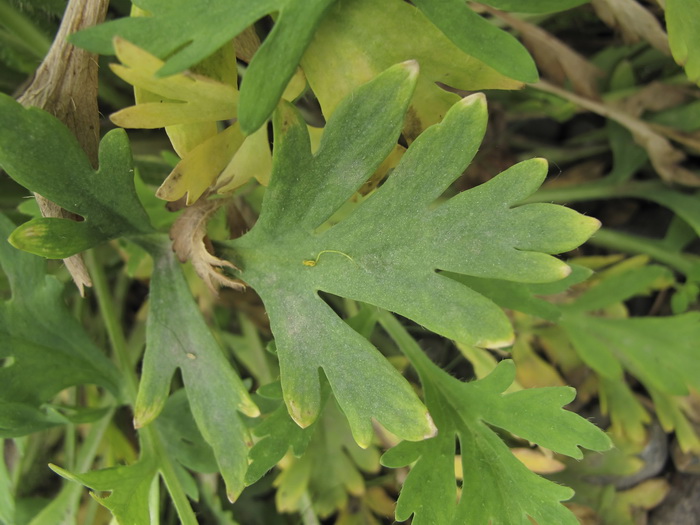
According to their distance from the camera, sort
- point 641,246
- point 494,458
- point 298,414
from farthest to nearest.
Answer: point 641,246 < point 494,458 < point 298,414

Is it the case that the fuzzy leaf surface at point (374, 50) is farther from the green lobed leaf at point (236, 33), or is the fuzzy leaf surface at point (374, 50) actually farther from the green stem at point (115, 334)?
the green stem at point (115, 334)

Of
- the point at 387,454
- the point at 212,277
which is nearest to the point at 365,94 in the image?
the point at 212,277

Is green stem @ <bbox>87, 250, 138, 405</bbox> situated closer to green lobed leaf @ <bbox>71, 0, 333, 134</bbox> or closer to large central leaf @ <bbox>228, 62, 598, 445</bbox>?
large central leaf @ <bbox>228, 62, 598, 445</bbox>

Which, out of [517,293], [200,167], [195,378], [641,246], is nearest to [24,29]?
[200,167]

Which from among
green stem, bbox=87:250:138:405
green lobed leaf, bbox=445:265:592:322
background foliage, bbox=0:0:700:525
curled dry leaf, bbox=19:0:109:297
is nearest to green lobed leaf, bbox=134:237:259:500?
background foliage, bbox=0:0:700:525

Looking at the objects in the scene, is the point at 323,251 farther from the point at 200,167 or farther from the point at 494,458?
the point at 494,458

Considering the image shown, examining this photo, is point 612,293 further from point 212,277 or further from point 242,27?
point 242,27

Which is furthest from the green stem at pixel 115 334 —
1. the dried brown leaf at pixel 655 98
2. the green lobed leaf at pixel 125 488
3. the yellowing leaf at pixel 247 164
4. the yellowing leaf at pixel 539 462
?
the dried brown leaf at pixel 655 98
